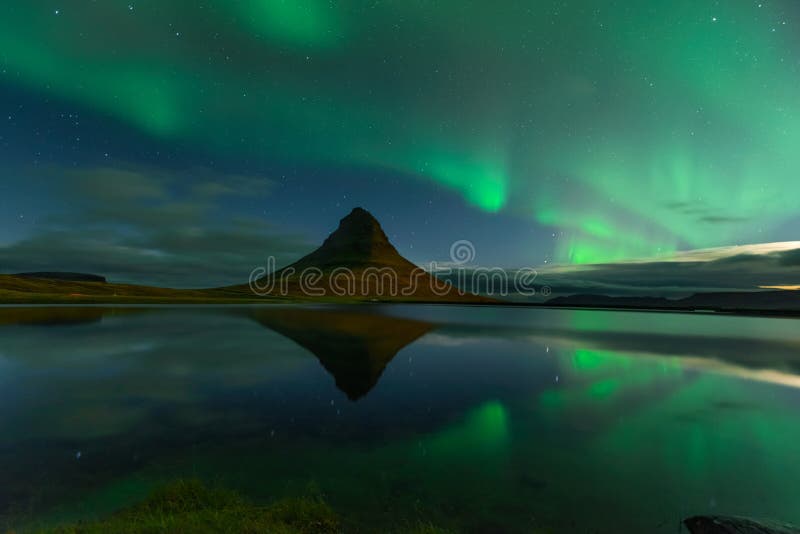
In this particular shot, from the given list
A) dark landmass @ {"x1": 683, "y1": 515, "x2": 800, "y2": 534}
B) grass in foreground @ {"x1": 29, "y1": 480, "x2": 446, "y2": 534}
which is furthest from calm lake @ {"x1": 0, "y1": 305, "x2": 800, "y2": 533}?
grass in foreground @ {"x1": 29, "y1": 480, "x2": 446, "y2": 534}

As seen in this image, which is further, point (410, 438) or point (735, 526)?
point (410, 438)

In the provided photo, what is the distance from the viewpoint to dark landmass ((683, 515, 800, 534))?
767 cm

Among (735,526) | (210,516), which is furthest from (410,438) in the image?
(735,526)

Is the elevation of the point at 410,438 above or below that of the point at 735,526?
below

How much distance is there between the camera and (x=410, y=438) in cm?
1426

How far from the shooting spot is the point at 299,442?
44.2 ft

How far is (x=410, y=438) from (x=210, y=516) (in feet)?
26.5

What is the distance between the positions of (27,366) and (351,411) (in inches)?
987

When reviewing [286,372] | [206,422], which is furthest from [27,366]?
[206,422]

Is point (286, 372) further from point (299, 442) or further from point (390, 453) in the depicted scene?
point (390, 453)

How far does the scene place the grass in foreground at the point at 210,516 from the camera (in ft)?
22.8

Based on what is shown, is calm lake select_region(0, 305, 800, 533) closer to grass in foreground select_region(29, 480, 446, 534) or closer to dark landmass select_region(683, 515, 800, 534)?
dark landmass select_region(683, 515, 800, 534)

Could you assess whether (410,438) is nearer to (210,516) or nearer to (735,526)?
(210,516)

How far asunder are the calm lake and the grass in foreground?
0.77 meters
